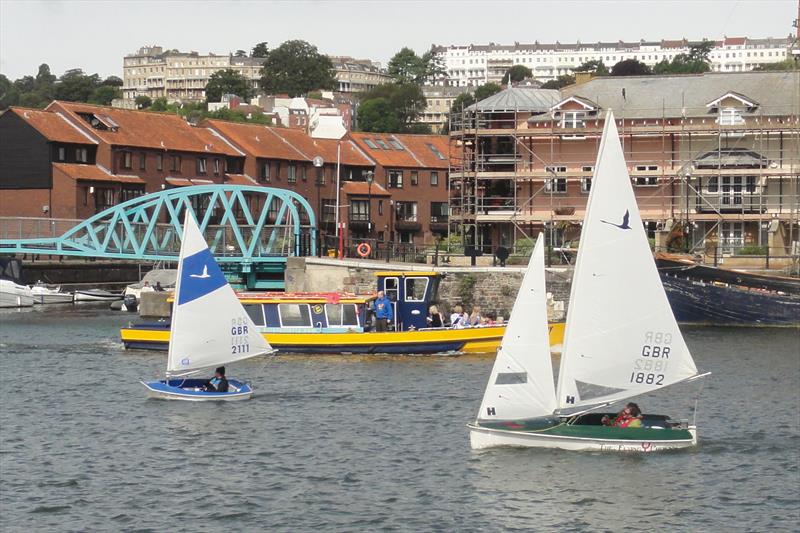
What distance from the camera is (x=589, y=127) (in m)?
90.5

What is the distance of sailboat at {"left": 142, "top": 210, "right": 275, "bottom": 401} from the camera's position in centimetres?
4741

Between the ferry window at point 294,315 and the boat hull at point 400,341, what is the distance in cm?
78

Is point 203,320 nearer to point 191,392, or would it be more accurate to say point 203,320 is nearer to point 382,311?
point 191,392

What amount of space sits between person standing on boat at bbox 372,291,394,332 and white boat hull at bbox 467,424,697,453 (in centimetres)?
2163

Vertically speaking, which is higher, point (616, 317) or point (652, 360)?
point (616, 317)

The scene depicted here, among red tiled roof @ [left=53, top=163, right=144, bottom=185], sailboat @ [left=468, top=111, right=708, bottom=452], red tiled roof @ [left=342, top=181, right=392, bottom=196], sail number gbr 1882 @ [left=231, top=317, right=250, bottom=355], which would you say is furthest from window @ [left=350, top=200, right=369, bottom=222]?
sailboat @ [left=468, top=111, right=708, bottom=452]

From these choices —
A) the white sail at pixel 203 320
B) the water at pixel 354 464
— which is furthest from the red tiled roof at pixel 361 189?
the white sail at pixel 203 320

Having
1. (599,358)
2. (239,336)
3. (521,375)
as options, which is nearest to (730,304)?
(239,336)

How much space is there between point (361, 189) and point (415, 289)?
6309 centimetres

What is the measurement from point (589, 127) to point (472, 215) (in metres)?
9.12

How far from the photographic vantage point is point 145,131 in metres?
112

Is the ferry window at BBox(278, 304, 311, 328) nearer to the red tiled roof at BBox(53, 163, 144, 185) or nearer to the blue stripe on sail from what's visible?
the blue stripe on sail

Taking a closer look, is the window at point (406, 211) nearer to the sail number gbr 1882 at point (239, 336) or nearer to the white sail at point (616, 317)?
the sail number gbr 1882 at point (239, 336)

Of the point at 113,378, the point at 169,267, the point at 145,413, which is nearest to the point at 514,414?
the point at 145,413
